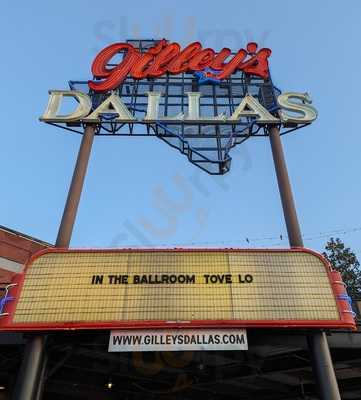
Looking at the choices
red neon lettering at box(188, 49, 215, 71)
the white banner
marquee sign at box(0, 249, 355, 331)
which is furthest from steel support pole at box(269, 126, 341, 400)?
red neon lettering at box(188, 49, 215, 71)

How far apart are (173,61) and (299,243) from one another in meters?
10.8

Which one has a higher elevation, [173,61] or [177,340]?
[173,61]

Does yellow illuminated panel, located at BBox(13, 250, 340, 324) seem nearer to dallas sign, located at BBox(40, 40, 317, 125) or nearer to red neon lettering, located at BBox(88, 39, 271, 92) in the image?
dallas sign, located at BBox(40, 40, 317, 125)

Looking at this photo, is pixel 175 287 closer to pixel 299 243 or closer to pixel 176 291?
pixel 176 291

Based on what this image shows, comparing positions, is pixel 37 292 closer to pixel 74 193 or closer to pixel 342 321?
pixel 74 193

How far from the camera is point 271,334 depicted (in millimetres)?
10828

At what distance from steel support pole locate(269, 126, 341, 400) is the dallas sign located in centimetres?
148

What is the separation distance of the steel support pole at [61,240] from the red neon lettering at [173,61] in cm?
392

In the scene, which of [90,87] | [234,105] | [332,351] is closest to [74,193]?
[90,87]

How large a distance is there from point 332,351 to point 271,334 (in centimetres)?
372

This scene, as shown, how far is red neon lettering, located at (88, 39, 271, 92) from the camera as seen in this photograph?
58.0 feet

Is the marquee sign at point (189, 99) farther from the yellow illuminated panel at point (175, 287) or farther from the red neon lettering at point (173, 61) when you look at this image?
the yellow illuminated panel at point (175, 287)

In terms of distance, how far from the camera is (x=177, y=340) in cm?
997

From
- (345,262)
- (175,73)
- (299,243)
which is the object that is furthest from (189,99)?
(345,262)
